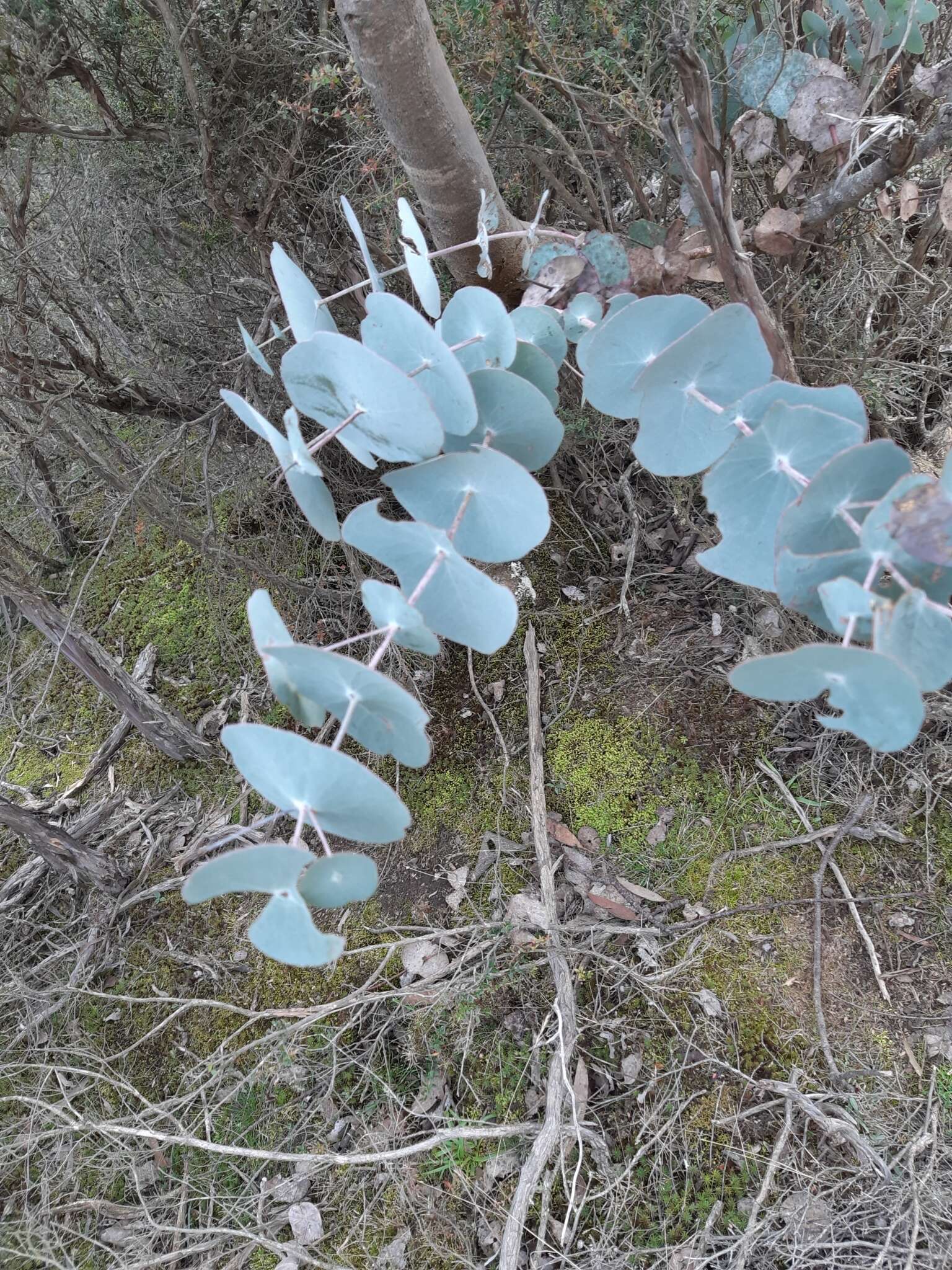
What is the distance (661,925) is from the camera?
3.84ft

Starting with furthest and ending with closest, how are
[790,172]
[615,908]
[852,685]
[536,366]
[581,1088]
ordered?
[615,908], [581,1088], [790,172], [536,366], [852,685]

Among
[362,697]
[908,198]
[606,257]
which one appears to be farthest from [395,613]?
[908,198]

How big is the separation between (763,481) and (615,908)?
3.22 feet

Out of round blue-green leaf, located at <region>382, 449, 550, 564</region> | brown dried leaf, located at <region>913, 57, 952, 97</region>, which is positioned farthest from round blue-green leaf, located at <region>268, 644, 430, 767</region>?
brown dried leaf, located at <region>913, 57, 952, 97</region>

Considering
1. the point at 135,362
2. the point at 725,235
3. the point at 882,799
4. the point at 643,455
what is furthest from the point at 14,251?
the point at 882,799

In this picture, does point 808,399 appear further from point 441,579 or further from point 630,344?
point 441,579

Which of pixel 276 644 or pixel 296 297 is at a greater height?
pixel 296 297

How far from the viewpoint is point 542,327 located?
0.53 metres

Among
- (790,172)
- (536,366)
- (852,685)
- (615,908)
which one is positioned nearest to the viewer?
(852,685)

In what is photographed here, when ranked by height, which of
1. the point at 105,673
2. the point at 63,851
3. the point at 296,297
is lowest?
the point at 63,851

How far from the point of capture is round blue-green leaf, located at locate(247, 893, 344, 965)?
0.30 meters

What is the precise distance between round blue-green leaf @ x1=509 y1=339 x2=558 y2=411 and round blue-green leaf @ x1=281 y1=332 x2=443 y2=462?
0.43ft

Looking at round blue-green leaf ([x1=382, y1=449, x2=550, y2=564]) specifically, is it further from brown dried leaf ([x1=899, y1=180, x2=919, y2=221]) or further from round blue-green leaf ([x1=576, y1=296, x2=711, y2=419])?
brown dried leaf ([x1=899, y1=180, x2=919, y2=221])

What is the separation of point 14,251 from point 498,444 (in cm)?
152
